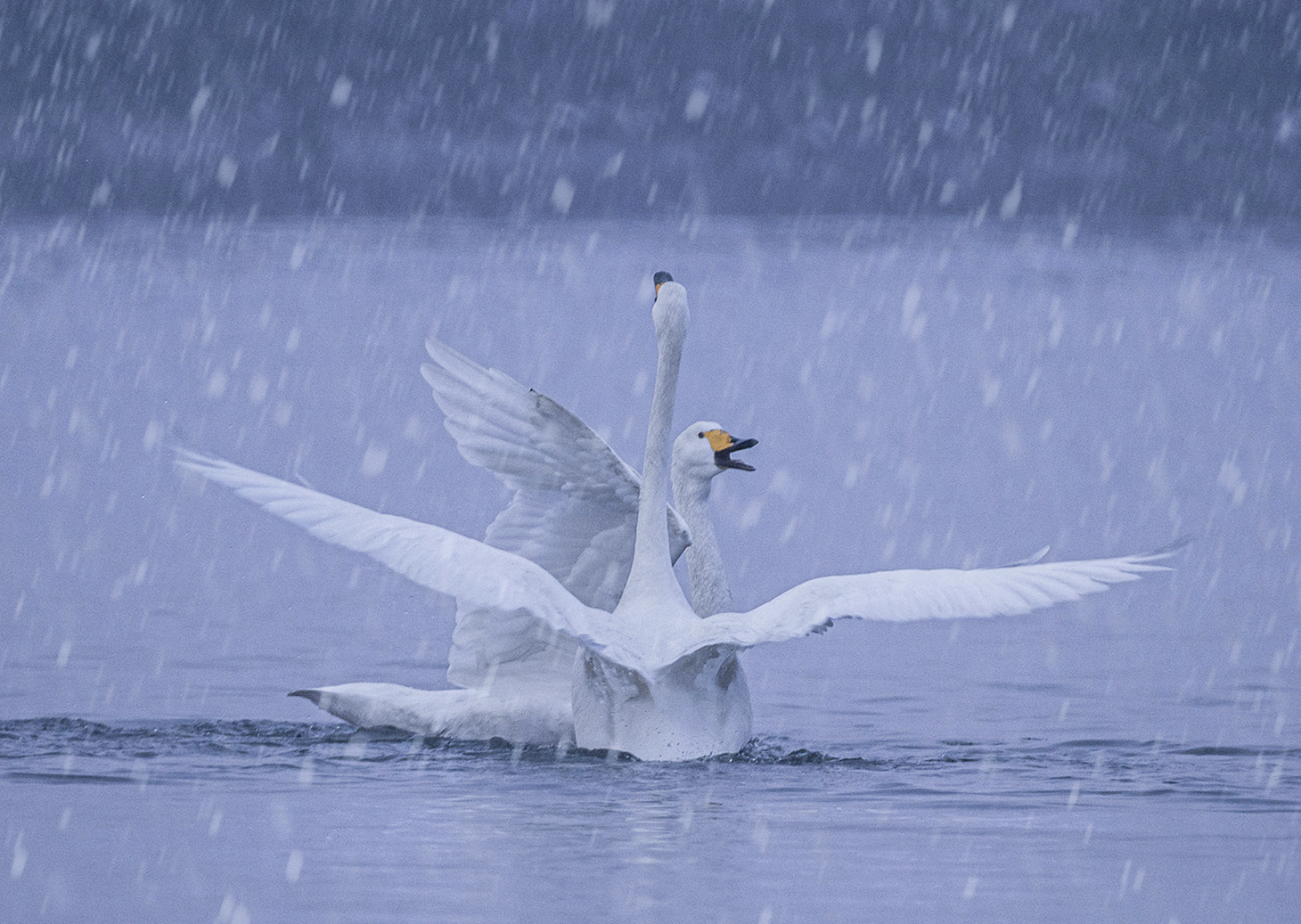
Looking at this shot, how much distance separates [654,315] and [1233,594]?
35.0 ft

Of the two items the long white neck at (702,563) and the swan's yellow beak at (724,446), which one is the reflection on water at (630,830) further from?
the swan's yellow beak at (724,446)

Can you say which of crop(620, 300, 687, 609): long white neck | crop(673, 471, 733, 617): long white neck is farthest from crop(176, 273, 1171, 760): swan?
crop(673, 471, 733, 617): long white neck

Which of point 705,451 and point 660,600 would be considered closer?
point 660,600

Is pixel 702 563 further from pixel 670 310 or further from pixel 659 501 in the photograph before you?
pixel 670 310

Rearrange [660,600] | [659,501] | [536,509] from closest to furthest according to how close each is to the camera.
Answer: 1. [660,600]
2. [659,501]
3. [536,509]

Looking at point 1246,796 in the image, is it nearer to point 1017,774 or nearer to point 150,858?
point 1017,774

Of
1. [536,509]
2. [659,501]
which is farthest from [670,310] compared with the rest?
[536,509]

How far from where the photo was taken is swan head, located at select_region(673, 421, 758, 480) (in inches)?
487

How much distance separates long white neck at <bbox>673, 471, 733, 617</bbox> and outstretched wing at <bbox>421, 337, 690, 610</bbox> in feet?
0.51

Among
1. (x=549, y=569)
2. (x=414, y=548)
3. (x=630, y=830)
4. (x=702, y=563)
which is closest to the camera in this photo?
(x=630, y=830)

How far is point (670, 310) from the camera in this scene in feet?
37.7

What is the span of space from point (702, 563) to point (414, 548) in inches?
115

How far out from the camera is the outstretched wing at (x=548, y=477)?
12.2 metres

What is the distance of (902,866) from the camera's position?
→ 821cm
